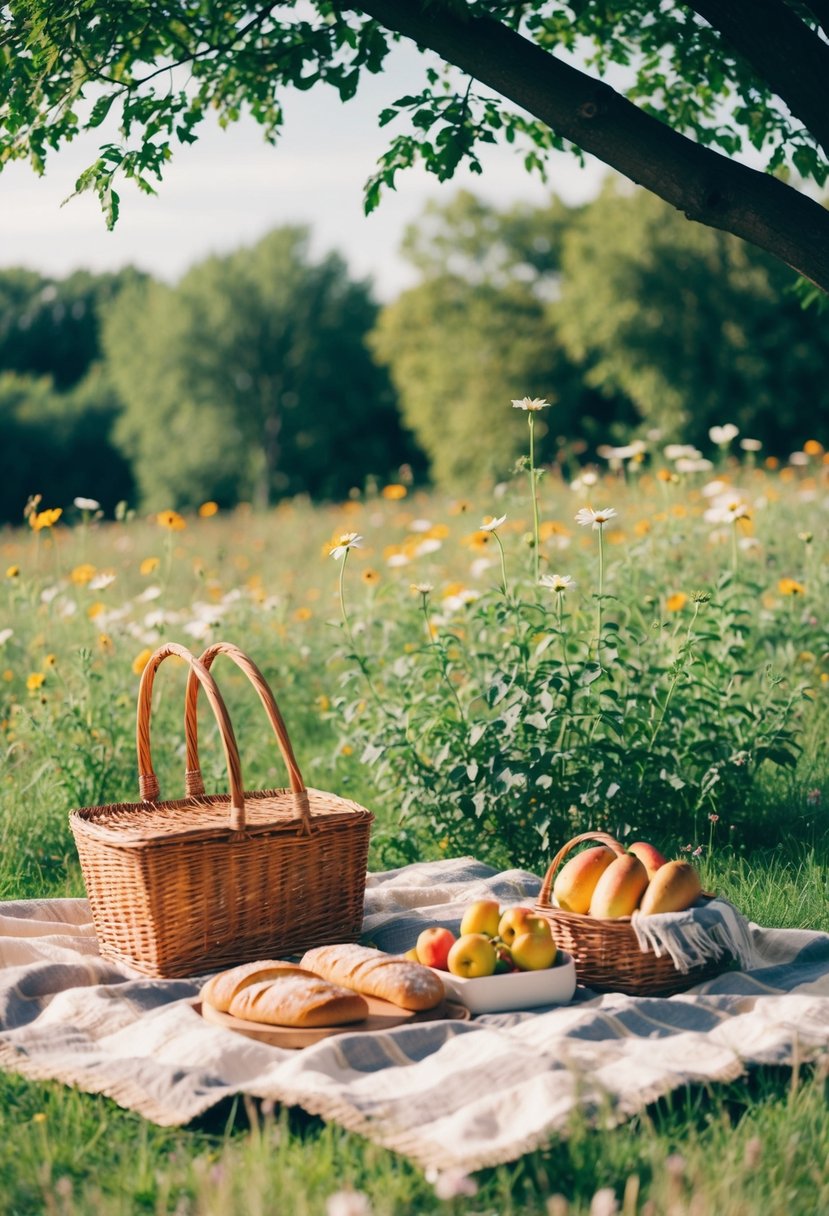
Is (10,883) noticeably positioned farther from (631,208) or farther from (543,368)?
(543,368)

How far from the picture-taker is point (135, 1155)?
2.35m

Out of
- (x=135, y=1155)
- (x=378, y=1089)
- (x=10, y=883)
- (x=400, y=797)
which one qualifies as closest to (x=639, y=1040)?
(x=378, y=1089)

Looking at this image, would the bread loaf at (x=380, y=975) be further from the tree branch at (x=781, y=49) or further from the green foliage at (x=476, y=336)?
the green foliage at (x=476, y=336)

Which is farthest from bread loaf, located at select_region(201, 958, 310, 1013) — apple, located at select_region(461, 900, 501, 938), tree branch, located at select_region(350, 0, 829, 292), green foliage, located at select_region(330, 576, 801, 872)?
tree branch, located at select_region(350, 0, 829, 292)

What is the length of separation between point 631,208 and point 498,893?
2559cm

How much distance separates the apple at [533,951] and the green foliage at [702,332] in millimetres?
23720

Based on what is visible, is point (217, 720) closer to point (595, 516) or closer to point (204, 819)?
point (204, 819)

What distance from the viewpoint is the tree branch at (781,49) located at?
3730 millimetres

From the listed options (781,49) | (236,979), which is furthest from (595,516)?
(236,979)

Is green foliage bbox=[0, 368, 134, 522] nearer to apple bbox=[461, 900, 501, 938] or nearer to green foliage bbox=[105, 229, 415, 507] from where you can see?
green foliage bbox=[105, 229, 415, 507]

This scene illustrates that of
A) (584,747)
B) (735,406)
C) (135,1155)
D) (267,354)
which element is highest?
(267,354)

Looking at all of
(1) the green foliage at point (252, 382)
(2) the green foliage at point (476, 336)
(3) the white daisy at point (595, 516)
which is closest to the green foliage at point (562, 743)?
(3) the white daisy at point (595, 516)

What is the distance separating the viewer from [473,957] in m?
2.99

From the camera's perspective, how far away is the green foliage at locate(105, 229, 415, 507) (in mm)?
35031
